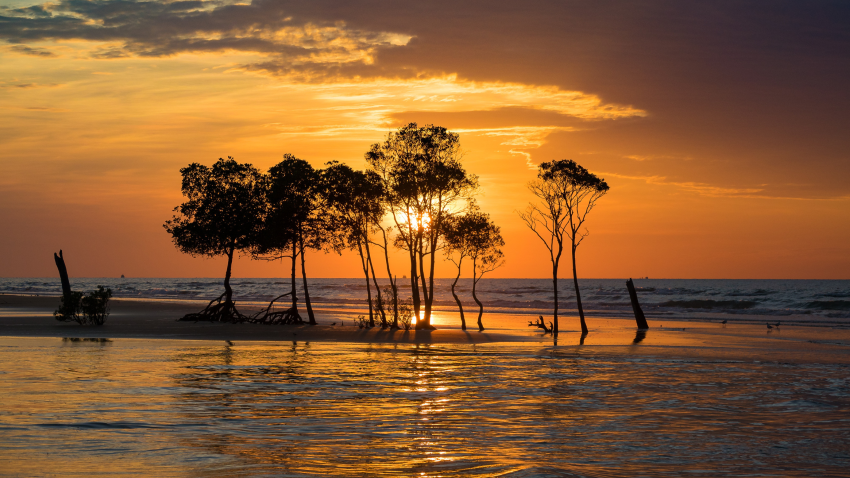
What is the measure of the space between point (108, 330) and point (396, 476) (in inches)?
1408

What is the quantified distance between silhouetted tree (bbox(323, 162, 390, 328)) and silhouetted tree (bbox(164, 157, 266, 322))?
23.5 ft

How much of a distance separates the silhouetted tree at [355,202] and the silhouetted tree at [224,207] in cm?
715

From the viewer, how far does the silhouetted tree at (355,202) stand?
161 feet

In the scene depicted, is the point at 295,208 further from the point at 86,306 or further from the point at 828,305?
the point at 828,305

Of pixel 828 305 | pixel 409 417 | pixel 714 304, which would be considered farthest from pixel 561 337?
pixel 714 304

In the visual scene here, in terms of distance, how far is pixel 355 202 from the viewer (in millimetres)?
49688

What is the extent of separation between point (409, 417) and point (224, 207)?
138 feet

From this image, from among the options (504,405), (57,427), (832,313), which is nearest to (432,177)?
(504,405)

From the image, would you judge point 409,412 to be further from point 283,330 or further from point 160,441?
point 283,330

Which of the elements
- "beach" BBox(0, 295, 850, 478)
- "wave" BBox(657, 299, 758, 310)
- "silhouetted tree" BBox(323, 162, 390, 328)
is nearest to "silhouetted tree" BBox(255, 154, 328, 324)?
"silhouetted tree" BBox(323, 162, 390, 328)

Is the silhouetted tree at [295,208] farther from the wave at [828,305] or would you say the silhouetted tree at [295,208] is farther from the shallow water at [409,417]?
the wave at [828,305]

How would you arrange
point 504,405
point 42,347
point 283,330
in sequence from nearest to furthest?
1. point 504,405
2. point 42,347
3. point 283,330

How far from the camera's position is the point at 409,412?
15.9m

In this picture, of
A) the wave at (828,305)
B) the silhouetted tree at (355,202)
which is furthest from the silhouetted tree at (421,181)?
the wave at (828,305)
